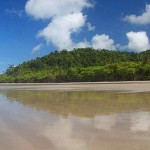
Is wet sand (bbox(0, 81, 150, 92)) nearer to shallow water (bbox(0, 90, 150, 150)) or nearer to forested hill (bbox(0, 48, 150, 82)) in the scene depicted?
forested hill (bbox(0, 48, 150, 82))

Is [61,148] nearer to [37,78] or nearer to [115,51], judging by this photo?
[37,78]

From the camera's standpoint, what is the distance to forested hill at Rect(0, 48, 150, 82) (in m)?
58.6

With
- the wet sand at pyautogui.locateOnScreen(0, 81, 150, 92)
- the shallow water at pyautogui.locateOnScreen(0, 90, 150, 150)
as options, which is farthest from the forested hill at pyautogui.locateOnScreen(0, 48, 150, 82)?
the shallow water at pyautogui.locateOnScreen(0, 90, 150, 150)

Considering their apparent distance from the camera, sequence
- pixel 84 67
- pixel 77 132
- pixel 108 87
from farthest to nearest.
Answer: pixel 84 67 → pixel 108 87 → pixel 77 132

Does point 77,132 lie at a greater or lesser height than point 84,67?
lesser

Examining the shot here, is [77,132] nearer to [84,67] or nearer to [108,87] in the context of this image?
[108,87]

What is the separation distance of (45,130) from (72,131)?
2.46ft

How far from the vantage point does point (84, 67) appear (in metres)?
87.8

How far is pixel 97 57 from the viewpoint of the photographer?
97438 mm

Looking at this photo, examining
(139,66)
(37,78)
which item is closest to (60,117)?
(139,66)

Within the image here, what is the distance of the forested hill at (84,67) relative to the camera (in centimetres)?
5862

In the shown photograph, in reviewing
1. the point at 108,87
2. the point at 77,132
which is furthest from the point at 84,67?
the point at 77,132

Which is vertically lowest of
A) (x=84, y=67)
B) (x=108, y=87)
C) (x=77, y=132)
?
(x=77, y=132)

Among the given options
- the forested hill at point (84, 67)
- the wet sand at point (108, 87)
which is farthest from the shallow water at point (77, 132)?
the forested hill at point (84, 67)
